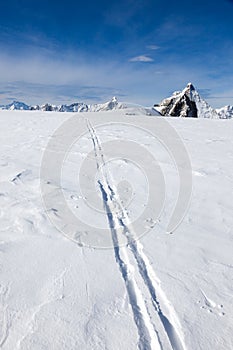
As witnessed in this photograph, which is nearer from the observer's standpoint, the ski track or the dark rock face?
the ski track

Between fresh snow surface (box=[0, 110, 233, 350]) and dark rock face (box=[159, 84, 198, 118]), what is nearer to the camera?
fresh snow surface (box=[0, 110, 233, 350])

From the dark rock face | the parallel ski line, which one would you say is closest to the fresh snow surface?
the parallel ski line

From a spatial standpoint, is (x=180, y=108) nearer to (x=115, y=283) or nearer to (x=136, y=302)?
(x=115, y=283)

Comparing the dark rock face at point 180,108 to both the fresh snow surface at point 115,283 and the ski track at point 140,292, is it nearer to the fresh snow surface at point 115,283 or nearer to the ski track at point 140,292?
the fresh snow surface at point 115,283

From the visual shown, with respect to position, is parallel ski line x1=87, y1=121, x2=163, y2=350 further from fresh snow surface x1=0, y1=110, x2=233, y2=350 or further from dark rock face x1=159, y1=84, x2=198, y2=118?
dark rock face x1=159, y1=84, x2=198, y2=118

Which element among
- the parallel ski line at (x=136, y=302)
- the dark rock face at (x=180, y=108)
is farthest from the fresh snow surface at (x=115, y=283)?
the dark rock face at (x=180, y=108)

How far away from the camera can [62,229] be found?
417 centimetres

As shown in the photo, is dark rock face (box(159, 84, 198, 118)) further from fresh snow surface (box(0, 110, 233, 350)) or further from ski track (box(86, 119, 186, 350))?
ski track (box(86, 119, 186, 350))

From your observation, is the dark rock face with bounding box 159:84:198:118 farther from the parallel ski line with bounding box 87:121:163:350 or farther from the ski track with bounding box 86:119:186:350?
the parallel ski line with bounding box 87:121:163:350

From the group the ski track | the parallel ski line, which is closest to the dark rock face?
the ski track

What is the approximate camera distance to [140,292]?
289 centimetres

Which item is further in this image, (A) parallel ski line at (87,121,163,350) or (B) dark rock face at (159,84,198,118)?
(B) dark rock face at (159,84,198,118)

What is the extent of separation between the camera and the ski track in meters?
2.38

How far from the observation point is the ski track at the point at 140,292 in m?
2.38
